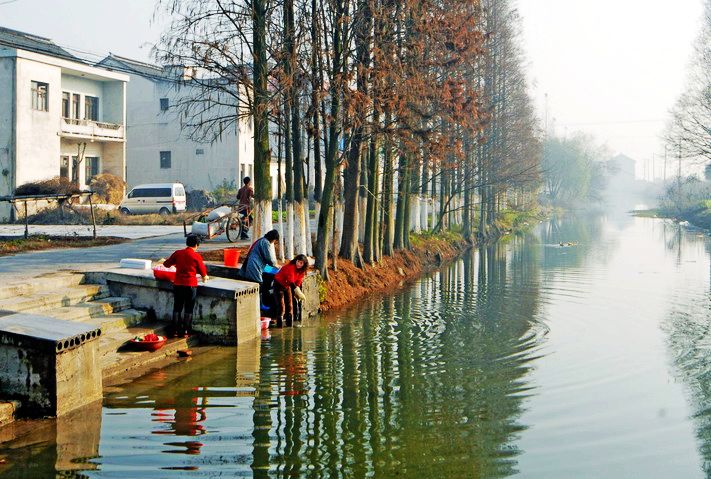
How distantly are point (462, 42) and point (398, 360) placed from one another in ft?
43.4

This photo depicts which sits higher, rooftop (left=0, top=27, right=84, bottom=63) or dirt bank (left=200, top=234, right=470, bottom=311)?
rooftop (left=0, top=27, right=84, bottom=63)

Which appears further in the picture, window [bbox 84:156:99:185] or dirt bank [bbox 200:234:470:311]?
window [bbox 84:156:99:185]

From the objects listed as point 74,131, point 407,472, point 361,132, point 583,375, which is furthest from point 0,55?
point 407,472

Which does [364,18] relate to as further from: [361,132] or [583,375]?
[583,375]

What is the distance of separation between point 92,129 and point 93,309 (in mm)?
33765

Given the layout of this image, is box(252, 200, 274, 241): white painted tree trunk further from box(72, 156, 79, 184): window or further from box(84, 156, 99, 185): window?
box(84, 156, 99, 185): window

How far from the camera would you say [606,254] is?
40750 millimetres

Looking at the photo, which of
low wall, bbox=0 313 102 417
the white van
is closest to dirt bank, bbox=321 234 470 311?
low wall, bbox=0 313 102 417

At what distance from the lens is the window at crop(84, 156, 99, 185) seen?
158ft

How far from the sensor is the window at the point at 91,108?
4822cm

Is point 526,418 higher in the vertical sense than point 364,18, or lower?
lower

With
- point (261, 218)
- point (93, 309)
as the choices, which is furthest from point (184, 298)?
point (261, 218)

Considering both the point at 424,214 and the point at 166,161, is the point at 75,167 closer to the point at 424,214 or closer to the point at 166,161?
the point at 166,161

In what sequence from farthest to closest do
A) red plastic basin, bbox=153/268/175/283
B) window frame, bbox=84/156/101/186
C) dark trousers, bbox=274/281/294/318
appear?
1. window frame, bbox=84/156/101/186
2. dark trousers, bbox=274/281/294/318
3. red plastic basin, bbox=153/268/175/283
